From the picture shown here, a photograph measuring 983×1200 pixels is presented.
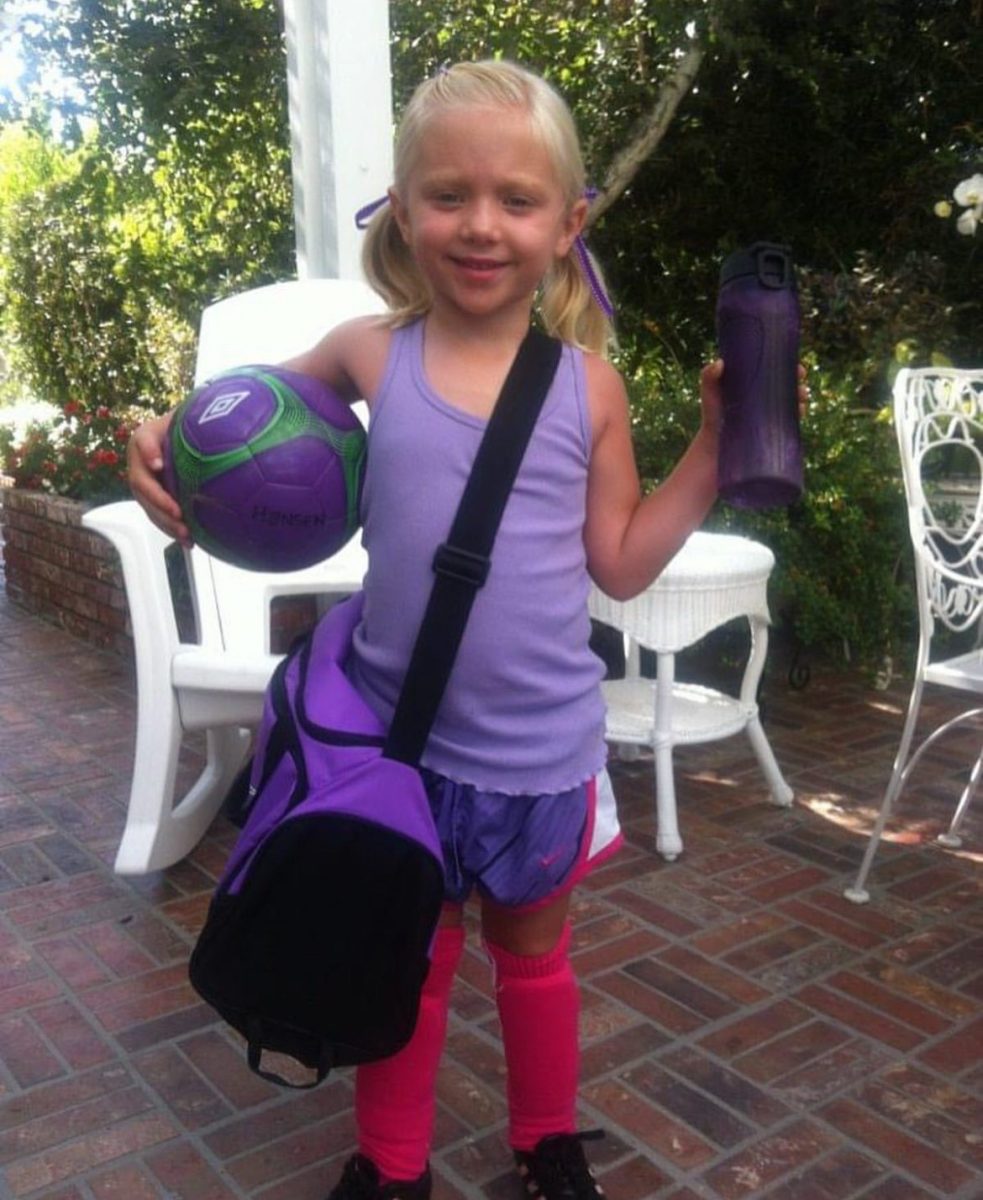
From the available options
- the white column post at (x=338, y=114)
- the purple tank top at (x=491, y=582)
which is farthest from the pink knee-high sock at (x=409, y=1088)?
the white column post at (x=338, y=114)

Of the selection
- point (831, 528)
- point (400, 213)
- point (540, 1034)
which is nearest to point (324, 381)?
point (400, 213)

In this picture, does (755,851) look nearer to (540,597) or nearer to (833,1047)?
(833,1047)

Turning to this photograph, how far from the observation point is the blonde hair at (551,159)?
151 cm

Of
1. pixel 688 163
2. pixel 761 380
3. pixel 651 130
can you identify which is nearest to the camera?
pixel 761 380

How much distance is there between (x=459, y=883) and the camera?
5.42 ft

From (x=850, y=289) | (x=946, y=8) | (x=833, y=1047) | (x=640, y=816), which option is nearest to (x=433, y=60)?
(x=850, y=289)

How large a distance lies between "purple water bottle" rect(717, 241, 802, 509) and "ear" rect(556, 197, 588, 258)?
25 cm

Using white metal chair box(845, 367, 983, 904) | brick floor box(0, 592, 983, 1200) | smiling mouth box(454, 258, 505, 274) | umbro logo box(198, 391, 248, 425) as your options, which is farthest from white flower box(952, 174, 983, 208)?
umbro logo box(198, 391, 248, 425)

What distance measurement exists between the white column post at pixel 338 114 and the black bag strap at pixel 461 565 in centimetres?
260

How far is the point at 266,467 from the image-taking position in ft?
5.40

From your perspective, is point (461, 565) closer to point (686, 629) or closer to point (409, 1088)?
point (409, 1088)

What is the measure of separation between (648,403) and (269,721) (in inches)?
132

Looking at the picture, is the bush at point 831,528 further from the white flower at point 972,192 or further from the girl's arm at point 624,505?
the girl's arm at point 624,505

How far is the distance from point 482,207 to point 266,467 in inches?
16.9
